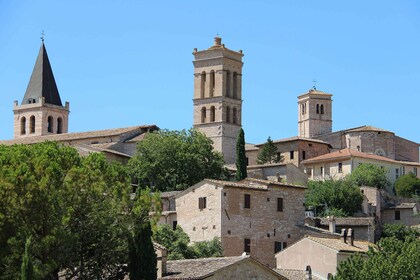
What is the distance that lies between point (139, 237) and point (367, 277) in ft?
28.4

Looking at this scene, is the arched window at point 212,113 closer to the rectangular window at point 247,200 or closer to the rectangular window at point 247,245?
the rectangular window at point 247,200

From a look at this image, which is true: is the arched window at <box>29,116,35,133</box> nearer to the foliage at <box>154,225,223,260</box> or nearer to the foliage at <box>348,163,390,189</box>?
the foliage at <box>348,163,390,189</box>

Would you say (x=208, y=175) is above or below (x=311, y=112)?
below

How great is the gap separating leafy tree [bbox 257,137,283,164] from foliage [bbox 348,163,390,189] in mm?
7966

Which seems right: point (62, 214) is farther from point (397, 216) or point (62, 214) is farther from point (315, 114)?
point (315, 114)

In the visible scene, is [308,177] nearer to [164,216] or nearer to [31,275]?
[164,216]

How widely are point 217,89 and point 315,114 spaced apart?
29852mm

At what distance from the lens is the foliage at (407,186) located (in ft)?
304

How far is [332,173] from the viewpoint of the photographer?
96062 millimetres

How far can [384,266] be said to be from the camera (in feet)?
144

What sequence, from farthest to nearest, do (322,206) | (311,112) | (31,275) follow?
1. (311,112)
2. (322,206)
3. (31,275)

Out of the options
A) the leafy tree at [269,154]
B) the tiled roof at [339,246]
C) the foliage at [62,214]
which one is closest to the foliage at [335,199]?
the leafy tree at [269,154]

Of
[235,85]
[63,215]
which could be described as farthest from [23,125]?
[63,215]

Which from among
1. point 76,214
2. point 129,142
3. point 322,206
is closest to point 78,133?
point 129,142
